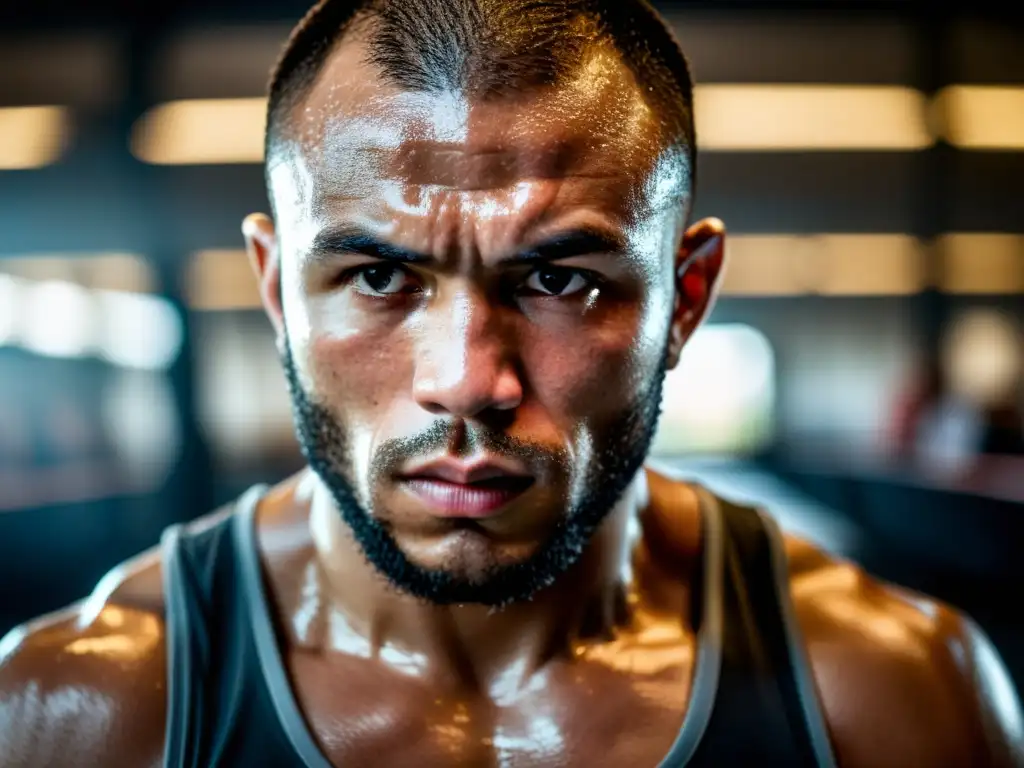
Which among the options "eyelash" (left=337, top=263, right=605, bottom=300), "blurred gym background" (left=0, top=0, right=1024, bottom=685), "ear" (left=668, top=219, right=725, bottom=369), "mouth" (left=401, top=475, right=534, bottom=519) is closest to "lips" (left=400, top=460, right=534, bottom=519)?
"mouth" (left=401, top=475, right=534, bottom=519)

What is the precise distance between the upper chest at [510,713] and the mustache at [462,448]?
0.90ft

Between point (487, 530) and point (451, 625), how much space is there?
0.74 feet

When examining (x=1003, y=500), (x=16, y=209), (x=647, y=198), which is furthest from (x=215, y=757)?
(x=1003, y=500)

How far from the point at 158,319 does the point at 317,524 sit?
67 cm

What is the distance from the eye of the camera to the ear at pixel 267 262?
35.3 inches

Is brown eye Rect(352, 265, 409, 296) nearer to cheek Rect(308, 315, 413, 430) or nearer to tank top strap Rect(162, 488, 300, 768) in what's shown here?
cheek Rect(308, 315, 413, 430)

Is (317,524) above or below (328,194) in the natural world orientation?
below

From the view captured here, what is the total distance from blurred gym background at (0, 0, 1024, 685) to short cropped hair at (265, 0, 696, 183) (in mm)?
518

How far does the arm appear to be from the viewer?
802 millimetres

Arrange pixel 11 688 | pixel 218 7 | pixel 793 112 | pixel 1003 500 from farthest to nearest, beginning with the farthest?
pixel 1003 500, pixel 793 112, pixel 218 7, pixel 11 688

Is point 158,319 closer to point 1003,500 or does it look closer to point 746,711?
point 746,711

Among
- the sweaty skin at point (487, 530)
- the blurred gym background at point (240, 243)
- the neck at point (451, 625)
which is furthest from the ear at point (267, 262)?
the blurred gym background at point (240, 243)

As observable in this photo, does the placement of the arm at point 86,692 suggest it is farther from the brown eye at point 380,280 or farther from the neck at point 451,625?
the brown eye at point 380,280

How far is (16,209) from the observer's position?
141 cm
